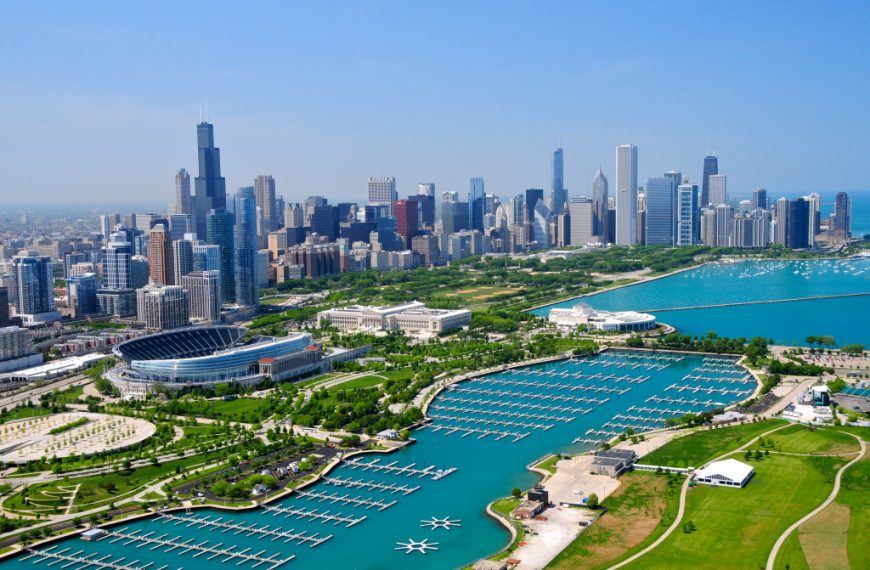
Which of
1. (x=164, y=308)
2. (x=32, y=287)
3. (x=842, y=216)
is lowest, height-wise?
(x=164, y=308)

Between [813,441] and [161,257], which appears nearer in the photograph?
[813,441]

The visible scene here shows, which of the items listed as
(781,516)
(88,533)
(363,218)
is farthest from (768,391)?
(363,218)

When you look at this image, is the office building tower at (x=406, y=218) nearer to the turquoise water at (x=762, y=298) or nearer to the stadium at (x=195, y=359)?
the turquoise water at (x=762, y=298)

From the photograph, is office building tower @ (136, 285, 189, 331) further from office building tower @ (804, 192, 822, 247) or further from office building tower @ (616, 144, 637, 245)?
office building tower @ (804, 192, 822, 247)

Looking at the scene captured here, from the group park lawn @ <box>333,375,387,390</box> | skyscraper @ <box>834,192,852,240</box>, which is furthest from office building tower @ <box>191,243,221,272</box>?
skyscraper @ <box>834,192,852,240</box>

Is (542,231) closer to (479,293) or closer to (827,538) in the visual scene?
(479,293)

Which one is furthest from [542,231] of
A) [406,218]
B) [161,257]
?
[161,257]

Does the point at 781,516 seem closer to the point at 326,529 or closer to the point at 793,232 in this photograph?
the point at 326,529

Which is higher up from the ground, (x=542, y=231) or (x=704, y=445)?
(x=542, y=231)
